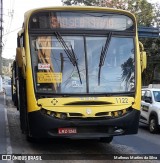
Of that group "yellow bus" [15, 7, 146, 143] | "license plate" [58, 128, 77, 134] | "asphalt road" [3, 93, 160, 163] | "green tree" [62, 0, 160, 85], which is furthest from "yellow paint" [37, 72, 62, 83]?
"green tree" [62, 0, 160, 85]

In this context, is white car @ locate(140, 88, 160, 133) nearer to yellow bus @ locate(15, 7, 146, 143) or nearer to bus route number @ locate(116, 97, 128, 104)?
yellow bus @ locate(15, 7, 146, 143)

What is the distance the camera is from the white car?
1324 cm

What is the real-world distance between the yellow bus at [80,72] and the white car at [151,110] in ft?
15.6

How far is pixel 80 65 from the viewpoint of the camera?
28.0ft

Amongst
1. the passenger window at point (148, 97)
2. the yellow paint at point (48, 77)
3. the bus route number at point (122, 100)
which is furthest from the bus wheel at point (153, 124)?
the yellow paint at point (48, 77)

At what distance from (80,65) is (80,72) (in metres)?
0.15

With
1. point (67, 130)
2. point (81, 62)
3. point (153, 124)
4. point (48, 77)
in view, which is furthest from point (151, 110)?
point (48, 77)

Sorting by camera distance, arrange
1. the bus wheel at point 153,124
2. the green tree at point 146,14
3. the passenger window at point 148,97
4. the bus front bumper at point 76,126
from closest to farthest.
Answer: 1. the bus front bumper at point 76,126
2. the bus wheel at point 153,124
3. the passenger window at point 148,97
4. the green tree at point 146,14

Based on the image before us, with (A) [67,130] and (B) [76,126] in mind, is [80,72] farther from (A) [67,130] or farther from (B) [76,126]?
(A) [67,130]

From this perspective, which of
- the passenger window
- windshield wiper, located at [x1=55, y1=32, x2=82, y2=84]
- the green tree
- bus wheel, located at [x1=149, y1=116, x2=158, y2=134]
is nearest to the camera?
windshield wiper, located at [x1=55, y1=32, x2=82, y2=84]

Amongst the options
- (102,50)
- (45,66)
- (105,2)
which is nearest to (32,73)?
(45,66)

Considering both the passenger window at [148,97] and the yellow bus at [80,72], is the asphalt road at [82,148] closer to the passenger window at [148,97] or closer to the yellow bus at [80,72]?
the yellow bus at [80,72]

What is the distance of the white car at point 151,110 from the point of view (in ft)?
43.4

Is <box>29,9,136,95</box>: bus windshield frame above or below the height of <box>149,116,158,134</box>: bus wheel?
above
